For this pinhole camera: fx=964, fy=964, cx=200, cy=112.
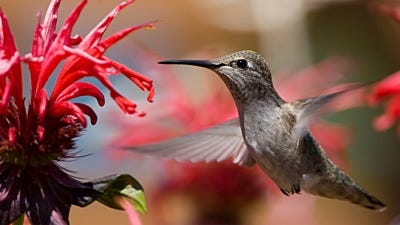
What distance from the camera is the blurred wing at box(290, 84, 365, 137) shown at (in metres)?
1.62

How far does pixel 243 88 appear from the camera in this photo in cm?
175

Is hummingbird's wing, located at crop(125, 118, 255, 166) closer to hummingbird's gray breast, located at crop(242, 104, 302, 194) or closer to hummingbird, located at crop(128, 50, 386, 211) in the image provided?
hummingbird, located at crop(128, 50, 386, 211)

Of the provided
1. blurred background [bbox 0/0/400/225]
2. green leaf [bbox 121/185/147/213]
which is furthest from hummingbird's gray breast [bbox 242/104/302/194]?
blurred background [bbox 0/0/400/225]

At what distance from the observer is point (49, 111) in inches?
58.4

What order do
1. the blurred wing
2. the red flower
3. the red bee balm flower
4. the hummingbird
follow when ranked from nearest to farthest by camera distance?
the red bee balm flower → the blurred wing → the hummingbird → the red flower

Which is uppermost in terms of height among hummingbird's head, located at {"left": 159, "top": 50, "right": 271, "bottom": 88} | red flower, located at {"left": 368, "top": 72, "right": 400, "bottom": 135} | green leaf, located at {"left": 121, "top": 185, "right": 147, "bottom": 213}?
hummingbird's head, located at {"left": 159, "top": 50, "right": 271, "bottom": 88}

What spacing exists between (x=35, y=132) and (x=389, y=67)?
4522 mm

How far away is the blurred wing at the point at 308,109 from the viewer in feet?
5.32

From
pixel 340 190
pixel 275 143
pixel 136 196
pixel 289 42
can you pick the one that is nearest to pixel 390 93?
pixel 340 190

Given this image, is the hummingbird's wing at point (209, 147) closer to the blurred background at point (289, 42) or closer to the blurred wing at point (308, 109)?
the blurred wing at point (308, 109)

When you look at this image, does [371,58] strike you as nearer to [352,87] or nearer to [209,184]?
[209,184]

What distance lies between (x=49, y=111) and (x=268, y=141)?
45 cm

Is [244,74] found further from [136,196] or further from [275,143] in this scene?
[136,196]

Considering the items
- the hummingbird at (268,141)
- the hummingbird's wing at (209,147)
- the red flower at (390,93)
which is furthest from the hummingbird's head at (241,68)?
the red flower at (390,93)
